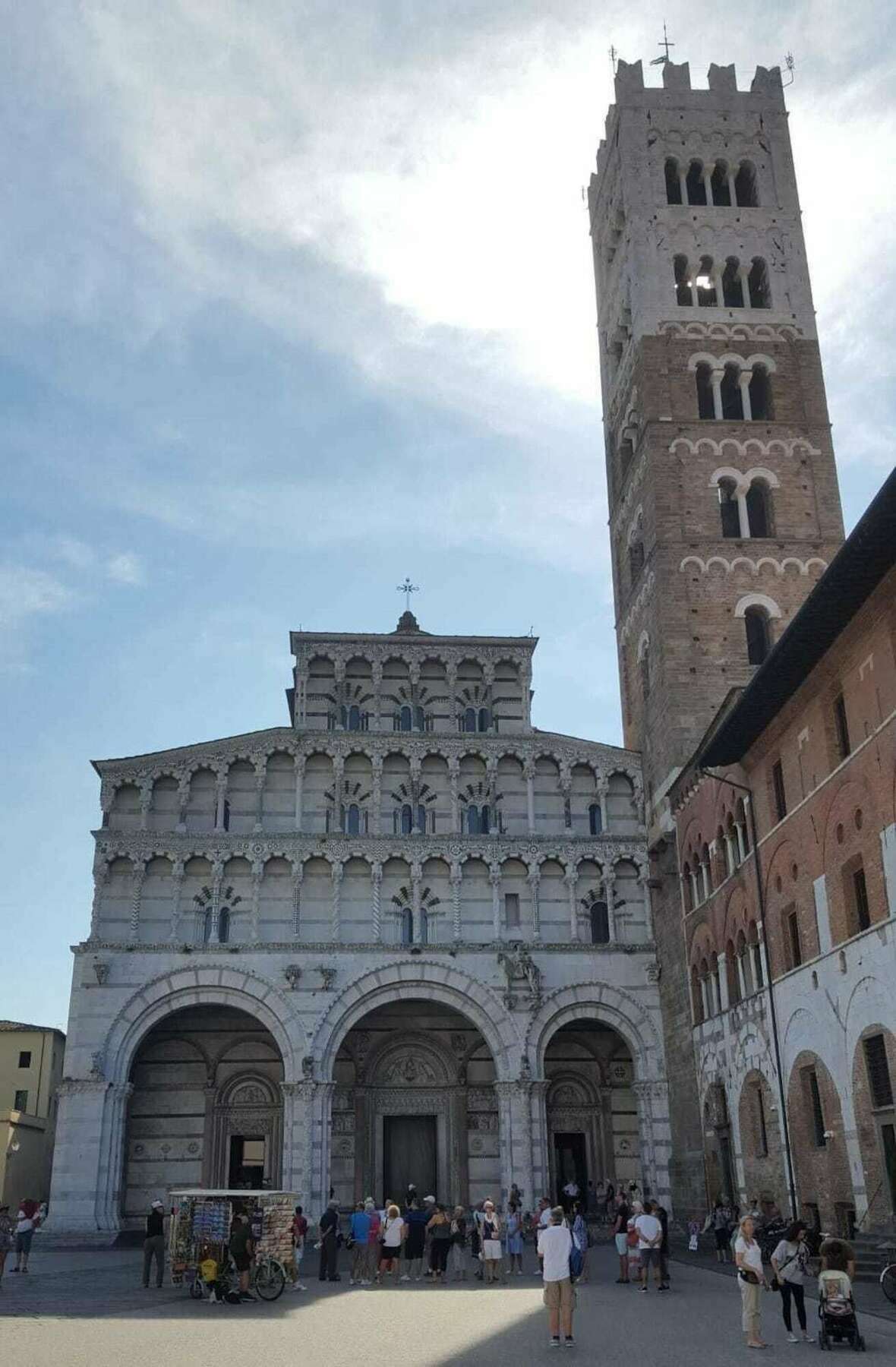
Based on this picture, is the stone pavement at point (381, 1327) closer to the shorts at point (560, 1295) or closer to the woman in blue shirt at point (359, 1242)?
the woman in blue shirt at point (359, 1242)

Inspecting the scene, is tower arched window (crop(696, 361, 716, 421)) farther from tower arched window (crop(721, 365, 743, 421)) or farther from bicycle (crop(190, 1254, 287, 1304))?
bicycle (crop(190, 1254, 287, 1304))

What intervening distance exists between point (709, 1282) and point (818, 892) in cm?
746

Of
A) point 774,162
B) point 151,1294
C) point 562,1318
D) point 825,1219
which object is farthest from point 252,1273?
point 774,162

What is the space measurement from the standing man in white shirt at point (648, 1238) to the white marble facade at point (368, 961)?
13612mm

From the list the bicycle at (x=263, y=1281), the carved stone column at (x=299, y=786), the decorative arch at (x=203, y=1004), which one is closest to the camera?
the bicycle at (x=263, y=1281)

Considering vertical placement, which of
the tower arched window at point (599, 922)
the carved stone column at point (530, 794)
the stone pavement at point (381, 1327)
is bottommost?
the stone pavement at point (381, 1327)

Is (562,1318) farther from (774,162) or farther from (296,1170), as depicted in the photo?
(774,162)

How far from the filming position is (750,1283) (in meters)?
14.2

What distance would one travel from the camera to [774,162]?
A: 46.3 meters

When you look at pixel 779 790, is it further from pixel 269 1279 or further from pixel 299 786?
pixel 299 786

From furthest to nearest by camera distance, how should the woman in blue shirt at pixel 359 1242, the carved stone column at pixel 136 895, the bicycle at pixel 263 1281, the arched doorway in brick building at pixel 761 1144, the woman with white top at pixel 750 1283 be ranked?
the carved stone column at pixel 136 895 < the arched doorway in brick building at pixel 761 1144 < the woman in blue shirt at pixel 359 1242 < the bicycle at pixel 263 1281 < the woman with white top at pixel 750 1283

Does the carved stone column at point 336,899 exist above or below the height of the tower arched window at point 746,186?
below

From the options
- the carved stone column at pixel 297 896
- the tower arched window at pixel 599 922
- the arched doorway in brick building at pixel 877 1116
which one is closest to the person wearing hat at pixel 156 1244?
the arched doorway in brick building at pixel 877 1116

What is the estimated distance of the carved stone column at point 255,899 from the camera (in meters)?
36.1
